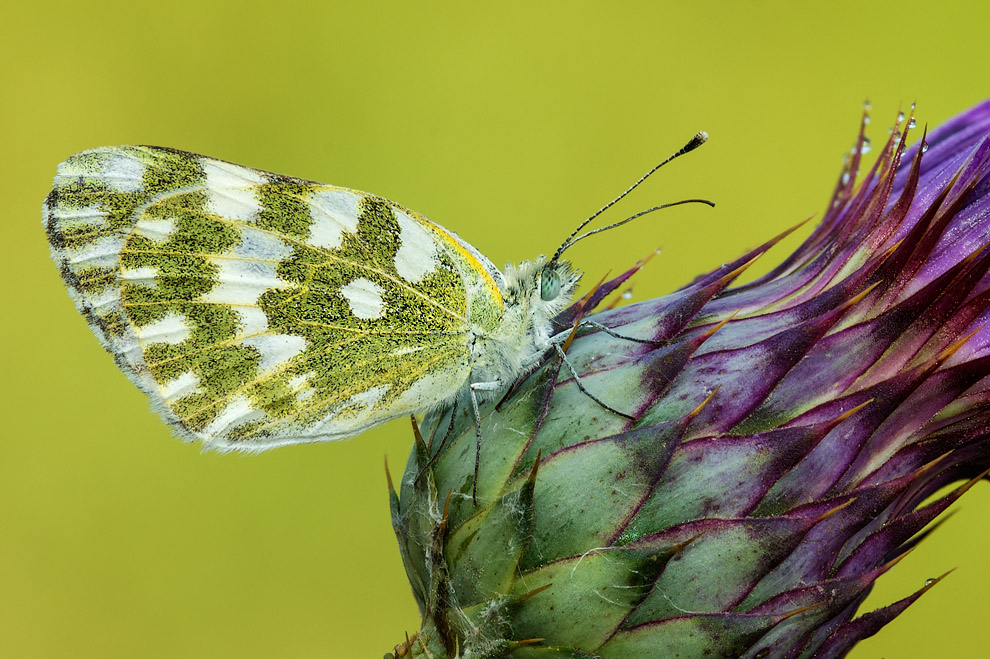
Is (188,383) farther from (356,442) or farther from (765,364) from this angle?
(356,442)

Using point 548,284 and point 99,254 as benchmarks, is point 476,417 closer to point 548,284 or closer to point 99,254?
point 548,284

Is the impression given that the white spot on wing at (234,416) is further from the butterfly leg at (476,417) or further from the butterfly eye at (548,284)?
the butterfly eye at (548,284)

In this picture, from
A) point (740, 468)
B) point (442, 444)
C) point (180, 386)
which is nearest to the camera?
point (740, 468)

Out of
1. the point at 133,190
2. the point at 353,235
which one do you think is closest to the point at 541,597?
the point at 353,235

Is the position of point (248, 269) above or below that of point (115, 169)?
below

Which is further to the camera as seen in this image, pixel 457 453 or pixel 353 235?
pixel 353 235

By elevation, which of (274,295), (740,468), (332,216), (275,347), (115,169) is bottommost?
(740,468)

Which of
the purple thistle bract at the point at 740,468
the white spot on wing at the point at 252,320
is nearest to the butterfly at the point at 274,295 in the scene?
the white spot on wing at the point at 252,320

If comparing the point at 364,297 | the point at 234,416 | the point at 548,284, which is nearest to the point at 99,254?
the point at 234,416
